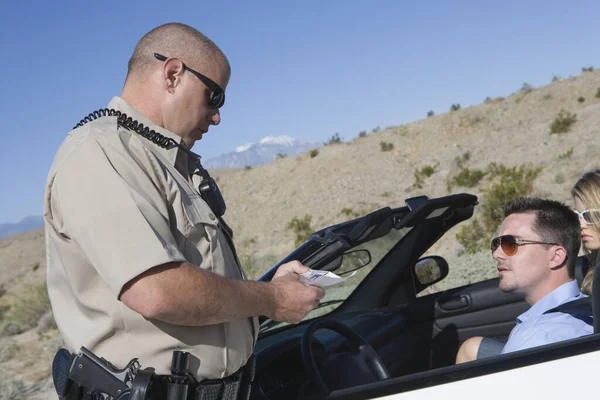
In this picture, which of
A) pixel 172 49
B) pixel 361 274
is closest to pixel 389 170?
pixel 361 274

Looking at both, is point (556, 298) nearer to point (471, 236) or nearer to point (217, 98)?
point (217, 98)

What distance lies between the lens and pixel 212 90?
2152mm

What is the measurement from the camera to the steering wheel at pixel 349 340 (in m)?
2.21

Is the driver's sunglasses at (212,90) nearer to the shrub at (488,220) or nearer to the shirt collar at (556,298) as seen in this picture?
the shirt collar at (556,298)

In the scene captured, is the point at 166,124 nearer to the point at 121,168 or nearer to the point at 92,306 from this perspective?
the point at 121,168

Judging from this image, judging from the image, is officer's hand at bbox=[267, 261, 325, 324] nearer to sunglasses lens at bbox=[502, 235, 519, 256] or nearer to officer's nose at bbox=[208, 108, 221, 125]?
officer's nose at bbox=[208, 108, 221, 125]

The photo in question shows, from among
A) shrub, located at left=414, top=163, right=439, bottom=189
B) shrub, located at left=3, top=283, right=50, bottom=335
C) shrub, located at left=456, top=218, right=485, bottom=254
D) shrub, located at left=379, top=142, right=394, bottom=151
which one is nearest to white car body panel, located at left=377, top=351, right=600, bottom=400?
shrub, located at left=456, top=218, right=485, bottom=254

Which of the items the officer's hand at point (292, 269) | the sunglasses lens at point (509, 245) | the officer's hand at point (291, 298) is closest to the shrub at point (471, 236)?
the sunglasses lens at point (509, 245)

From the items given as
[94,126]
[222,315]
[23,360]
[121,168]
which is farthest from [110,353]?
[23,360]

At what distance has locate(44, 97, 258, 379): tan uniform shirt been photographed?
174 cm

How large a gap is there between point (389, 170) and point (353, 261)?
25356mm

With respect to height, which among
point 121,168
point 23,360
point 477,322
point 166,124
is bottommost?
point 23,360

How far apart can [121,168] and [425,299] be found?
91.9 inches

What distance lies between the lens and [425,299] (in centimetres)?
367
